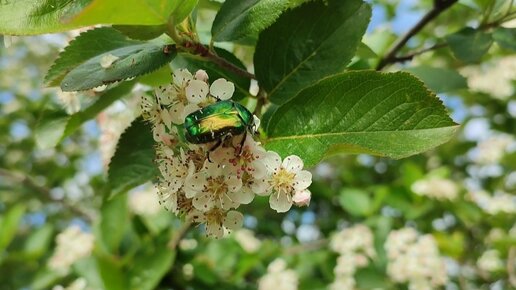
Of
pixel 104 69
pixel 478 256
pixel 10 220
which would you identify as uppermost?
pixel 104 69

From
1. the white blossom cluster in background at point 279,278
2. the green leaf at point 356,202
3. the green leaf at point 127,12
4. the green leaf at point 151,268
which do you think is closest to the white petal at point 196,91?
the green leaf at point 127,12

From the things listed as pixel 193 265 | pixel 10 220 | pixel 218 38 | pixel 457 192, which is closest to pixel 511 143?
pixel 457 192

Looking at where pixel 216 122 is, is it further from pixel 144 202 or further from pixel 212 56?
pixel 144 202

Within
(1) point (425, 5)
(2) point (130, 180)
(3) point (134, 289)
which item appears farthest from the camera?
(1) point (425, 5)

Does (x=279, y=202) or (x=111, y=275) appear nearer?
(x=279, y=202)

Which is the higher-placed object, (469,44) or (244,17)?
(244,17)

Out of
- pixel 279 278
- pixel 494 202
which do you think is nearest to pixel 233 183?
pixel 279 278

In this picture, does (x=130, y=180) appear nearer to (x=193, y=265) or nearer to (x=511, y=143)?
(x=193, y=265)

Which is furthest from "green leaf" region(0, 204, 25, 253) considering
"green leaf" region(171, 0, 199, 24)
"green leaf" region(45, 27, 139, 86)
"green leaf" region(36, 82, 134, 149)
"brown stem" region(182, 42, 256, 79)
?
"green leaf" region(171, 0, 199, 24)
